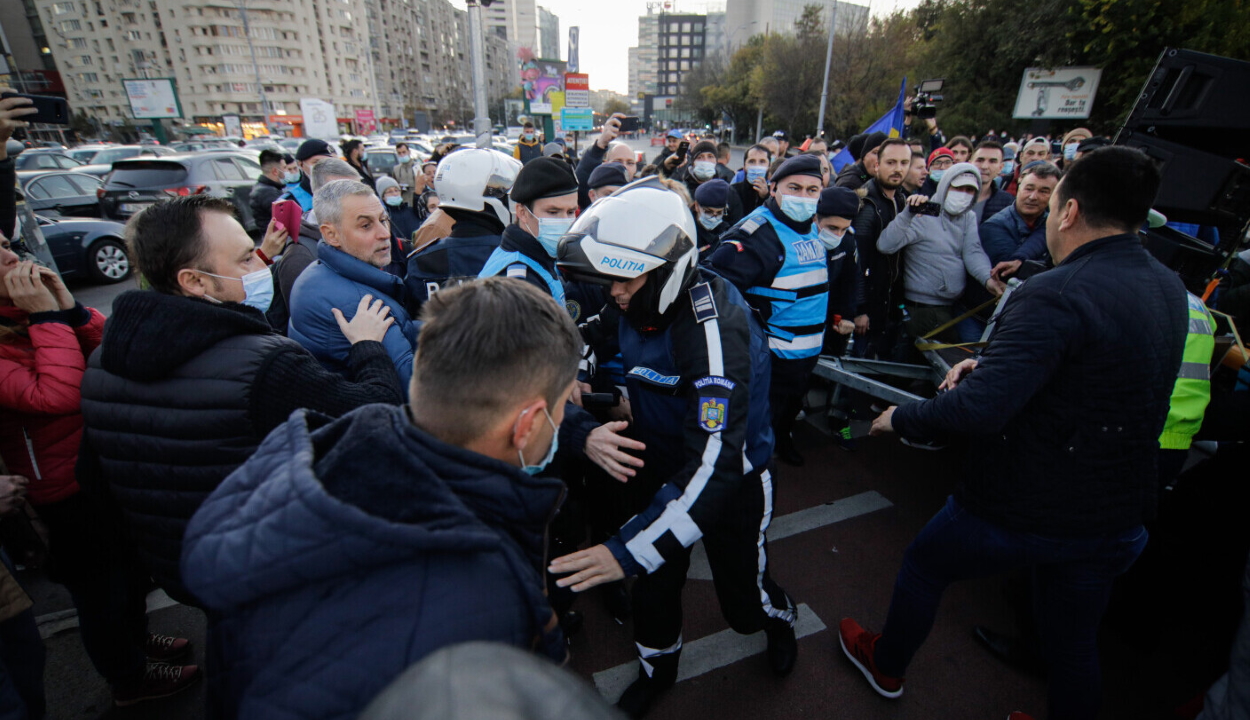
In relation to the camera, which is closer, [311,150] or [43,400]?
[43,400]

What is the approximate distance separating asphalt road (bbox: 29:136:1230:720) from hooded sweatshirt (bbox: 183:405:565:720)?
203 cm

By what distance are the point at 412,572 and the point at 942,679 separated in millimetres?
2744

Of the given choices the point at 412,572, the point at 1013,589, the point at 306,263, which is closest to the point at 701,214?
the point at 306,263

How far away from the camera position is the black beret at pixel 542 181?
269 cm

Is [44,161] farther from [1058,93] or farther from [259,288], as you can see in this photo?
[1058,93]

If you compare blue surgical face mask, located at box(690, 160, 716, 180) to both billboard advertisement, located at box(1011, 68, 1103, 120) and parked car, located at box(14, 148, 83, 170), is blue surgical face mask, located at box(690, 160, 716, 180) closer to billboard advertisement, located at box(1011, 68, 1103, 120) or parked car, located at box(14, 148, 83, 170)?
billboard advertisement, located at box(1011, 68, 1103, 120)

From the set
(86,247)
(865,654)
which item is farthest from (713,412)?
(86,247)

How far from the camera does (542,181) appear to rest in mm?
2693

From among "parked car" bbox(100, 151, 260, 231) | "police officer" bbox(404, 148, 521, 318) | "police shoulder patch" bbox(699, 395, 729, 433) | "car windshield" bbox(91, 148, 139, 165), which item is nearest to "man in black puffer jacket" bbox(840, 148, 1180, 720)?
"police shoulder patch" bbox(699, 395, 729, 433)

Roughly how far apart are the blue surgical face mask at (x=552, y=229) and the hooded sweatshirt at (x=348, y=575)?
1873 mm

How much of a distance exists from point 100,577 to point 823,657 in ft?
10.3

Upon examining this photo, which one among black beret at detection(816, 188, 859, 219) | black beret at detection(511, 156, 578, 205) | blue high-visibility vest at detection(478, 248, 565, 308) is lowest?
blue high-visibility vest at detection(478, 248, 565, 308)

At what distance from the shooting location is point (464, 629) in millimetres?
834

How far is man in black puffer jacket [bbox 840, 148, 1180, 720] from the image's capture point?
1727 mm
